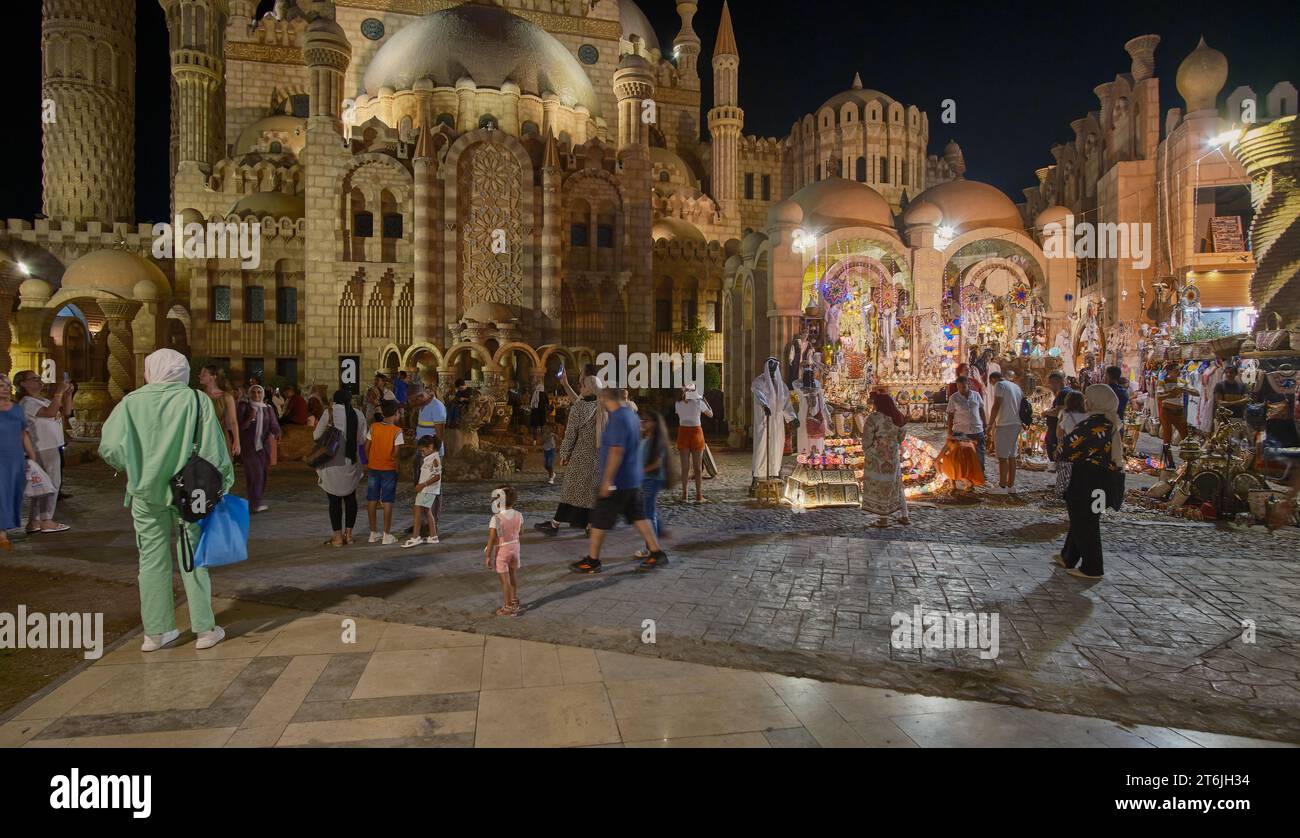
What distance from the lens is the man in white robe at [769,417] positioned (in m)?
10.3

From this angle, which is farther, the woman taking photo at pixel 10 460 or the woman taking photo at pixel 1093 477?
the woman taking photo at pixel 10 460

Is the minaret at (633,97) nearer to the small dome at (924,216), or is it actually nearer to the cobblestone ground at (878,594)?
the small dome at (924,216)

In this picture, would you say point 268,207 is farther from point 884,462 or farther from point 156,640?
point 156,640

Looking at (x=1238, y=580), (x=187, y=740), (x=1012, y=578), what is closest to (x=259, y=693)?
(x=187, y=740)

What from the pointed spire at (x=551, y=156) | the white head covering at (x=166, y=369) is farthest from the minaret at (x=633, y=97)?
the white head covering at (x=166, y=369)

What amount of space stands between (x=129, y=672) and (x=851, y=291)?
18.9m

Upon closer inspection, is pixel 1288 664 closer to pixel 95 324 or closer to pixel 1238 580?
pixel 1238 580

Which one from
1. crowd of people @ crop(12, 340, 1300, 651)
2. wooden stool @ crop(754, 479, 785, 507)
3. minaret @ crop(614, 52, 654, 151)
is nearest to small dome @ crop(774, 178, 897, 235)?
minaret @ crop(614, 52, 654, 151)

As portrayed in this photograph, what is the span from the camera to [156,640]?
4625 mm

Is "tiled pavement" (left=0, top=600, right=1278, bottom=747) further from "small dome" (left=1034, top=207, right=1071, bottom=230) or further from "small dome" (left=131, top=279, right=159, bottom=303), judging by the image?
"small dome" (left=131, top=279, right=159, bottom=303)

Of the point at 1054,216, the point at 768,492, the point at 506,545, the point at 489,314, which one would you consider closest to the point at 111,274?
the point at 489,314

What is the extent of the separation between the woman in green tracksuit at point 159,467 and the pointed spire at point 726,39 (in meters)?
37.8

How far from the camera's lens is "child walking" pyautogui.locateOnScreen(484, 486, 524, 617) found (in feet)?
17.0

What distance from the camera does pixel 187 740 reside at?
3.41 m
